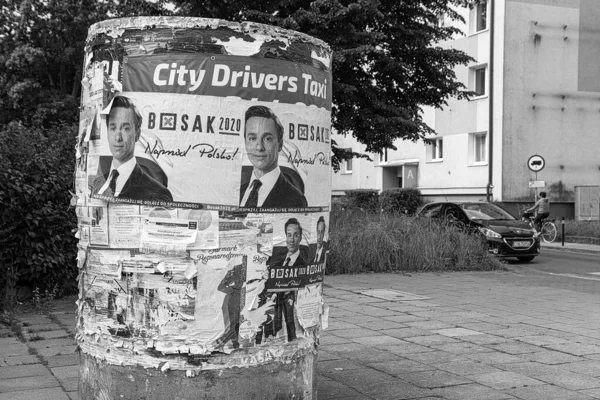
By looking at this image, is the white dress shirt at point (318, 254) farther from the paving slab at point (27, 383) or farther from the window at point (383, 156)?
the window at point (383, 156)

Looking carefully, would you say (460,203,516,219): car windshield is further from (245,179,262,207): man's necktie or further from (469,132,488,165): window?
(245,179,262,207): man's necktie

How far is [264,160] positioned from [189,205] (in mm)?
447

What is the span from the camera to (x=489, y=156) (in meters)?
31.1

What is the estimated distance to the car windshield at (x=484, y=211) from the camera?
17.9 meters

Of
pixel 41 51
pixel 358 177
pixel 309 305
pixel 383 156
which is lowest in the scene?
pixel 309 305

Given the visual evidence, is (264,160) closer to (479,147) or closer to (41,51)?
(41,51)

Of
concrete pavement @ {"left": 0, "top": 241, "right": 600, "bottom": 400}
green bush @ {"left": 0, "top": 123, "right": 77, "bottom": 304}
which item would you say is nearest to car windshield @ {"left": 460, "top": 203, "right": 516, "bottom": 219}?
concrete pavement @ {"left": 0, "top": 241, "right": 600, "bottom": 400}

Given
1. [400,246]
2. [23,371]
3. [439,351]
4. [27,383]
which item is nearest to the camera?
[27,383]

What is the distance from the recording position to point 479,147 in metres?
32.9

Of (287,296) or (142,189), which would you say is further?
(287,296)

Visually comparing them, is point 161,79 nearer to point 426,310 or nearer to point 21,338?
point 21,338

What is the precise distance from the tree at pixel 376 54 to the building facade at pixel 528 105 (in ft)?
40.3

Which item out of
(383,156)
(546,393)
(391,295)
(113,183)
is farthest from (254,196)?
(383,156)

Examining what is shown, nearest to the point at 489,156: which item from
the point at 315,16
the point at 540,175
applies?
the point at 540,175
